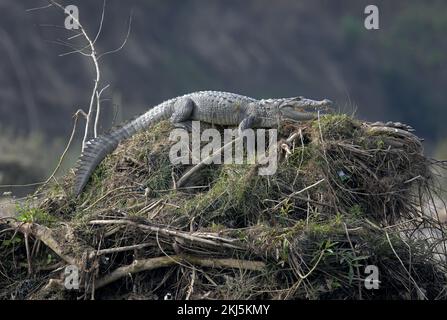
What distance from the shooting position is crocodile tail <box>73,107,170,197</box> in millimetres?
9016

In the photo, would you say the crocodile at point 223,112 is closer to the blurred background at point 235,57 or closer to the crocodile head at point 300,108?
the crocodile head at point 300,108

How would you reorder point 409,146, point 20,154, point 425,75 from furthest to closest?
point 425,75 → point 20,154 → point 409,146

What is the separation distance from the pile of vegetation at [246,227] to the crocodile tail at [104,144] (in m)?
0.09

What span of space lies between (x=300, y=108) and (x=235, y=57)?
27655 millimetres

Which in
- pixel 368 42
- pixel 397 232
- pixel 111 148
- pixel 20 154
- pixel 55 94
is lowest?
pixel 397 232

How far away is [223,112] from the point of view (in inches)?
389

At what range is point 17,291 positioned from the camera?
798 centimetres

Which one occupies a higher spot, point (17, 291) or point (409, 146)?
point (409, 146)

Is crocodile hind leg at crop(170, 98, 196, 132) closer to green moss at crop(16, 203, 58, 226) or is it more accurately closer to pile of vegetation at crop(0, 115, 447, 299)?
pile of vegetation at crop(0, 115, 447, 299)

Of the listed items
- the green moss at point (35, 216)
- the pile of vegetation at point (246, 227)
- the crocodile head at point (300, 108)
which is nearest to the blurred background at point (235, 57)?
the crocodile head at point (300, 108)
